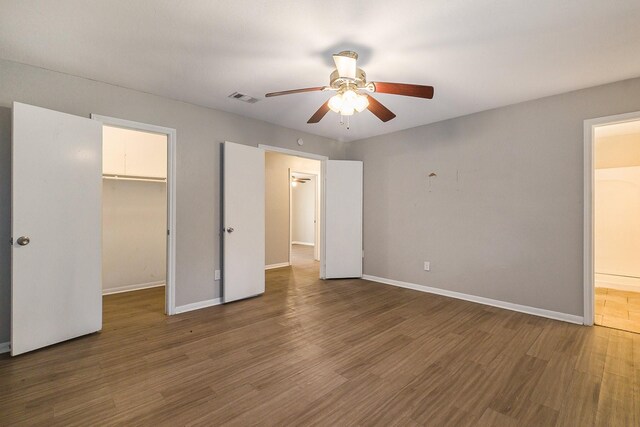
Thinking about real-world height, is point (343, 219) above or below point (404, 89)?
below

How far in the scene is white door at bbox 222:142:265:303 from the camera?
12.3 ft

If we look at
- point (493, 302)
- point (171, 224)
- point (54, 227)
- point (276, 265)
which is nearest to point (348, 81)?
point (171, 224)

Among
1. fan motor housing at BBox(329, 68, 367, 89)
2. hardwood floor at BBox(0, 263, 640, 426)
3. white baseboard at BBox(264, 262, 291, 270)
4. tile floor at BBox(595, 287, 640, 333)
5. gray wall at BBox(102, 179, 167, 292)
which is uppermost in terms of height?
fan motor housing at BBox(329, 68, 367, 89)

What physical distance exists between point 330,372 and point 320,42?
2526 mm

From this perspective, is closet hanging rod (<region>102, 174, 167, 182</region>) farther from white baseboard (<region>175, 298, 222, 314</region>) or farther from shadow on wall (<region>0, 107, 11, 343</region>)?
white baseboard (<region>175, 298, 222, 314</region>)

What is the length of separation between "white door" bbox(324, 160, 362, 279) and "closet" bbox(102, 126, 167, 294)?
2698mm

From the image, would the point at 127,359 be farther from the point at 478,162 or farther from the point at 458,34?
the point at 478,162

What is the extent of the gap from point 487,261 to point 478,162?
1.31 m

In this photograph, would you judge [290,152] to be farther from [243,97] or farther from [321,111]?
[321,111]

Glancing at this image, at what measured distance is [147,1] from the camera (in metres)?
1.83

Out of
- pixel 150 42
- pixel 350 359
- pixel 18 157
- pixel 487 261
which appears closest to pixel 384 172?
pixel 487 261

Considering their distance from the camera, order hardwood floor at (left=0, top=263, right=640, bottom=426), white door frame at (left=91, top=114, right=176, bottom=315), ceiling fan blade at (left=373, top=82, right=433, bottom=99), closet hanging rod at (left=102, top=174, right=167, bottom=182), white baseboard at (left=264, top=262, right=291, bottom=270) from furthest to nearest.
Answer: white baseboard at (left=264, top=262, right=291, bottom=270)
closet hanging rod at (left=102, top=174, right=167, bottom=182)
white door frame at (left=91, top=114, right=176, bottom=315)
ceiling fan blade at (left=373, top=82, right=433, bottom=99)
hardwood floor at (left=0, top=263, right=640, bottom=426)

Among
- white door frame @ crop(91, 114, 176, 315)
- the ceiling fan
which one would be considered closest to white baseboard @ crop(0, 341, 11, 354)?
white door frame @ crop(91, 114, 176, 315)

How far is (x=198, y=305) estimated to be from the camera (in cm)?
359
